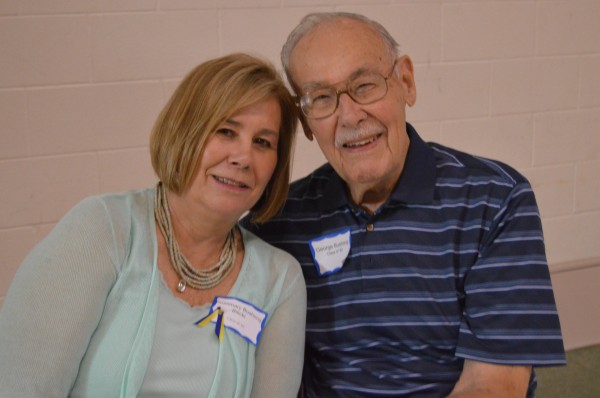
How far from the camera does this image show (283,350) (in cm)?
168

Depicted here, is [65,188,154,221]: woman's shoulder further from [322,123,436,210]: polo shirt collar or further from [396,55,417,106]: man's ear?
[396,55,417,106]: man's ear

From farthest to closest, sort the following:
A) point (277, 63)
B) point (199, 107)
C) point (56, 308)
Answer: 1. point (277, 63)
2. point (199, 107)
3. point (56, 308)

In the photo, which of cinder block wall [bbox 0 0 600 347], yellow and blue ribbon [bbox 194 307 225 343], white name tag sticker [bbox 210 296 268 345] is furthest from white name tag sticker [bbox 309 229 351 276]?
cinder block wall [bbox 0 0 600 347]

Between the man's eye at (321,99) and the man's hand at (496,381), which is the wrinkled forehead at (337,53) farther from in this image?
the man's hand at (496,381)

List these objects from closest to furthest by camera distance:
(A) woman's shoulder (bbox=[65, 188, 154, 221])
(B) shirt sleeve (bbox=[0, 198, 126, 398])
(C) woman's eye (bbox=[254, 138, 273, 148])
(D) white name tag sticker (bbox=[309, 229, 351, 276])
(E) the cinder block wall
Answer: (B) shirt sleeve (bbox=[0, 198, 126, 398])
(A) woman's shoulder (bbox=[65, 188, 154, 221])
(C) woman's eye (bbox=[254, 138, 273, 148])
(D) white name tag sticker (bbox=[309, 229, 351, 276])
(E) the cinder block wall

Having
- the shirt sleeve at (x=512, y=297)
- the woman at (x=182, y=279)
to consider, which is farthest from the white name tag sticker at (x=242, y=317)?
the shirt sleeve at (x=512, y=297)

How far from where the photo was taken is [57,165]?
7.91 feet

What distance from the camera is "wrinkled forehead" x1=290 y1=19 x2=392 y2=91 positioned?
171 centimetres

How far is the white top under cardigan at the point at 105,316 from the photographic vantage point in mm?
1359

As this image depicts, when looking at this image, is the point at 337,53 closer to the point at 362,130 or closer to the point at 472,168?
the point at 362,130

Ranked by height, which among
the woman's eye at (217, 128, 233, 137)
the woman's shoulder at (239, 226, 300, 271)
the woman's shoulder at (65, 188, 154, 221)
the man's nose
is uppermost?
the man's nose

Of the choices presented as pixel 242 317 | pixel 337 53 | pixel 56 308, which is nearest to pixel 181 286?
pixel 242 317

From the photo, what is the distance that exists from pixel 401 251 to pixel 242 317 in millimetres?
414

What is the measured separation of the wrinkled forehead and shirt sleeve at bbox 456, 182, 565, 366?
1.53 feet
